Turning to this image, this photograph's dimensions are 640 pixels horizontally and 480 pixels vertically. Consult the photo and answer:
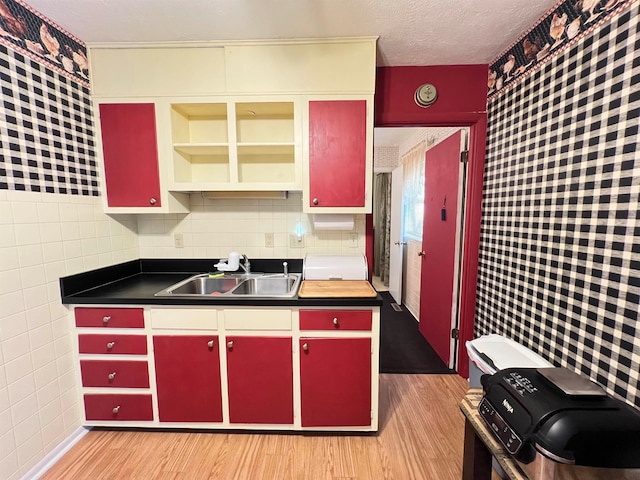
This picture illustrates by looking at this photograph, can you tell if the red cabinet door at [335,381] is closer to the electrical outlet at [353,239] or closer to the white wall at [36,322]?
the electrical outlet at [353,239]

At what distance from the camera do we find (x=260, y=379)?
161 centimetres

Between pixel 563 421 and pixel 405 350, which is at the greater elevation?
pixel 563 421

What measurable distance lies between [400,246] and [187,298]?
2.93 m

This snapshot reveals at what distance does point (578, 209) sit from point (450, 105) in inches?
44.2

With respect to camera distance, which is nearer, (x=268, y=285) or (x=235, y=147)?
(x=235, y=147)

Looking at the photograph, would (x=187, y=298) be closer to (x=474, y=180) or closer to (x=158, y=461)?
(x=158, y=461)

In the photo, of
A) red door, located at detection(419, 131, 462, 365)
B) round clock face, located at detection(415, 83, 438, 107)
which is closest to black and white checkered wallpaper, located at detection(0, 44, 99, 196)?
round clock face, located at detection(415, 83, 438, 107)

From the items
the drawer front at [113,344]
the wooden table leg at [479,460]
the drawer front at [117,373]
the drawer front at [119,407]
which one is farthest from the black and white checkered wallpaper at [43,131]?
the wooden table leg at [479,460]

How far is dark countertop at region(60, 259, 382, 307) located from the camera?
1.55 meters

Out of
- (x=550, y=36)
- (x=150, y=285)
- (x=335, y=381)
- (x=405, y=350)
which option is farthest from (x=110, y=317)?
(x=550, y=36)

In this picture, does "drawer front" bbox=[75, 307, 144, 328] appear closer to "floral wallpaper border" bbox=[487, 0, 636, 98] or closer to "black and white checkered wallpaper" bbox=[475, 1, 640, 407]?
"black and white checkered wallpaper" bbox=[475, 1, 640, 407]

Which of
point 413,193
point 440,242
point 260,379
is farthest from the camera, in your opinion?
point 413,193

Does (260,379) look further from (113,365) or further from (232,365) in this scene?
(113,365)

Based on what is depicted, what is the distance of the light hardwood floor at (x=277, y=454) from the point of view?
4.72 ft
